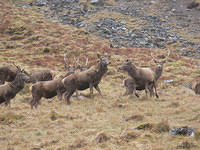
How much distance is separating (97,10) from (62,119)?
2498 inches

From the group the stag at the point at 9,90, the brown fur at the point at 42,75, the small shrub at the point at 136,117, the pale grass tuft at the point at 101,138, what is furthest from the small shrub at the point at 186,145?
the brown fur at the point at 42,75

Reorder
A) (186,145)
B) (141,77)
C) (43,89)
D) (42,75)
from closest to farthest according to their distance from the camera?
(186,145)
(43,89)
(141,77)
(42,75)

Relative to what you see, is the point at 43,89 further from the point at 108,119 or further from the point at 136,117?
the point at 136,117

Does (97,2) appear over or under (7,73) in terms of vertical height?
under

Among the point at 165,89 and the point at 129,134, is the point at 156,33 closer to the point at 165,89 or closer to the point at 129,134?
the point at 165,89

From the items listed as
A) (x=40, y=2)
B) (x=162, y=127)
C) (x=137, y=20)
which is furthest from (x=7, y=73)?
(x=40, y=2)

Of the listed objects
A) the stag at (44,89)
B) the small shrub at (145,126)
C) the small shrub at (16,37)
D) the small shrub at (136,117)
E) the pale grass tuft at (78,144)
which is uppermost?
the pale grass tuft at (78,144)

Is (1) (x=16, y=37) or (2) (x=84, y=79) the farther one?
(1) (x=16, y=37)

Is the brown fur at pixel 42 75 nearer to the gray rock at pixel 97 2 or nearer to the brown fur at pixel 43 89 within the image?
the brown fur at pixel 43 89

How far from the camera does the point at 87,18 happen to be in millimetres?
66875

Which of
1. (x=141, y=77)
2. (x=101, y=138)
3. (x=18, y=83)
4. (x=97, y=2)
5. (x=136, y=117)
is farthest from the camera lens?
(x=97, y=2)

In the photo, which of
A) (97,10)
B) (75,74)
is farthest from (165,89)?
(97,10)

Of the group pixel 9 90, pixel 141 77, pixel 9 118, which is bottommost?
pixel 141 77

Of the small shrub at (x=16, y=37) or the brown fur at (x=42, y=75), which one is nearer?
the brown fur at (x=42, y=75)
